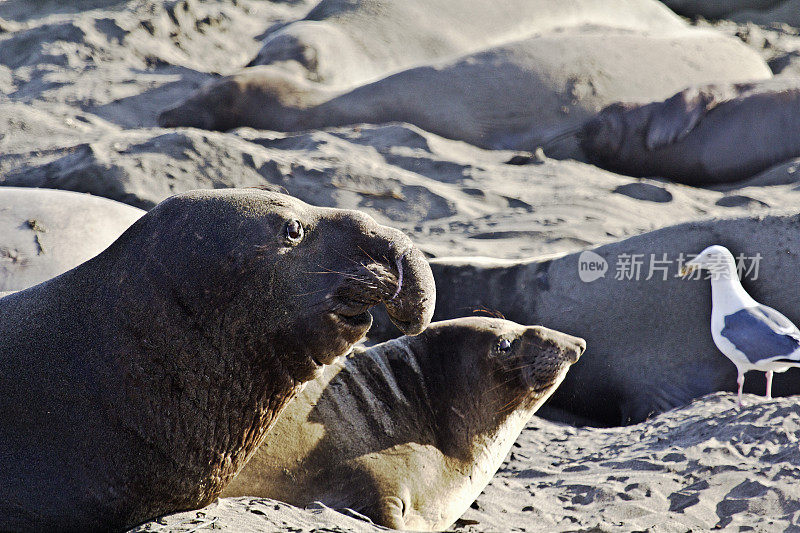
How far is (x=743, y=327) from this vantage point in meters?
3.90

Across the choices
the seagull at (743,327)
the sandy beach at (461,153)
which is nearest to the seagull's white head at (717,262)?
the seagull at (743,327)

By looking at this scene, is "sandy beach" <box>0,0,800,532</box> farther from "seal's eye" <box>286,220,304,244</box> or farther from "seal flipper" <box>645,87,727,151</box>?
"seal's eye" <box>286,220,304,244</box>

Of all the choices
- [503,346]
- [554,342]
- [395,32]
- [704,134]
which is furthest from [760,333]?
[395,32]

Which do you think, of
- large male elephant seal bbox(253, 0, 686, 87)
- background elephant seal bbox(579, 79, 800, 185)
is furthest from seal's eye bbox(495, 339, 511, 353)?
large male elephant seal bbox(253, 0, 686, 87)

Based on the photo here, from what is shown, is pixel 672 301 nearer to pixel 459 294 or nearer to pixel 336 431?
pixel 459 294

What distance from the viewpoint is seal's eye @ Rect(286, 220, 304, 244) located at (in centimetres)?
232

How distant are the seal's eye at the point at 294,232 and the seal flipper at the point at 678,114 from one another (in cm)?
516

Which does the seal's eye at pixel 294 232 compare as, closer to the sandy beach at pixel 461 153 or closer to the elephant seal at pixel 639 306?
the sandy beach at pixel 461 153

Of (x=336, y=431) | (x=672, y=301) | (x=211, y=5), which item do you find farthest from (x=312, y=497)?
(x=211, y=5)

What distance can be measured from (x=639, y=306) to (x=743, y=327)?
0.65m

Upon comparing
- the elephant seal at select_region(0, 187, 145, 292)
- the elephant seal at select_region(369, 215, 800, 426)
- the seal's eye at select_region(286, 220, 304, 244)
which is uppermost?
the seal's eye at select_region(286, 220, 304, 244)

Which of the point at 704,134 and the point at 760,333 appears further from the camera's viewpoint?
the point at 704,134

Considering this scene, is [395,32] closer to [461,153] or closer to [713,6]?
[461,153]

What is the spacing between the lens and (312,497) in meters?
2.77
